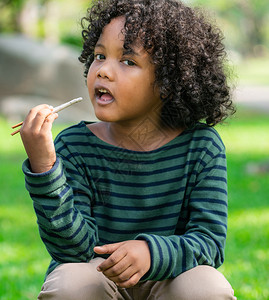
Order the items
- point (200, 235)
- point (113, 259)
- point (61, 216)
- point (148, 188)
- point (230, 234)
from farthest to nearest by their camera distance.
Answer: point (230, 234) < point (148, 188) < point (200, 235) < point (61, 216) < point (113, 259)

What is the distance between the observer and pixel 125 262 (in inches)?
69.5

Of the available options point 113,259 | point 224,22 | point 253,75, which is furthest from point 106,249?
point 224,22

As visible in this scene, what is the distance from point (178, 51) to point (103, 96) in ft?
1.08

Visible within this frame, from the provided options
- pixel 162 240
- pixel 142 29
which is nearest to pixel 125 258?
pixel 162 240

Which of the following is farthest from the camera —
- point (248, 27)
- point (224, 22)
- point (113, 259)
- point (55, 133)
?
point (248, 27)

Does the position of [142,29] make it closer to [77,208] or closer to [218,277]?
[77,208]

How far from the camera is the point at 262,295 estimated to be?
280 cm

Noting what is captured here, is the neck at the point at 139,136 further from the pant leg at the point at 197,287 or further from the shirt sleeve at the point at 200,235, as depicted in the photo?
the pant leg at the point at 197,287

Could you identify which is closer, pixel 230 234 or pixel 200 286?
pixel 200 286

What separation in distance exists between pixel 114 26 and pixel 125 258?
83cm

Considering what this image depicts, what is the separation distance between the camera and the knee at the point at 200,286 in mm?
1820

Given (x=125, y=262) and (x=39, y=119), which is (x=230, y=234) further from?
(x=39, y=119)

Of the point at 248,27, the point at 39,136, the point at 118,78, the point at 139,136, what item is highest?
the point at 248,27

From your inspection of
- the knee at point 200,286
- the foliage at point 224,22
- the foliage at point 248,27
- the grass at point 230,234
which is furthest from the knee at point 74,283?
the foliage at point 248,27
